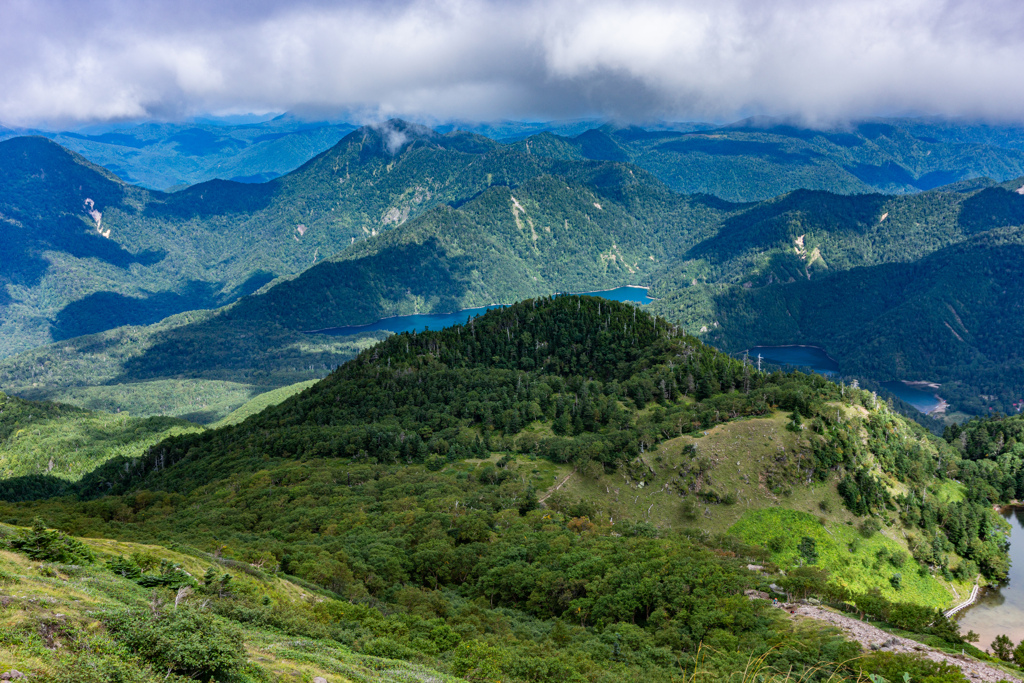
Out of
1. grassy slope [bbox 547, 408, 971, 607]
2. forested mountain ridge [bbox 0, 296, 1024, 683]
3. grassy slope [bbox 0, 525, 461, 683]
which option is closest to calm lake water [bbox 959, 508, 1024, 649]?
grassy slope [bbox 547, 408, 971, 607]

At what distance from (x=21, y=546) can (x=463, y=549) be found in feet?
217

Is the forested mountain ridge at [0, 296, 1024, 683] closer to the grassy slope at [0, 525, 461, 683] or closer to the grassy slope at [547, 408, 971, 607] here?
the grassy slope at [547, 408, 971, 607]

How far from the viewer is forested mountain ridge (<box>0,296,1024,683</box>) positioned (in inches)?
2916

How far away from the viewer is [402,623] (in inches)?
2928

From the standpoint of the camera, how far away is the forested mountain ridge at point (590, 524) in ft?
243

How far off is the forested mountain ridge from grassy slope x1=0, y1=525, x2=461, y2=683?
3.07 metres

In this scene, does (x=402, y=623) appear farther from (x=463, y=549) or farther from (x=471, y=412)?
(x=471, y=412)

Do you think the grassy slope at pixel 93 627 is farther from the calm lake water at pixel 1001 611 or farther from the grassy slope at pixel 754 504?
the calm lake water at pixel 1001 611

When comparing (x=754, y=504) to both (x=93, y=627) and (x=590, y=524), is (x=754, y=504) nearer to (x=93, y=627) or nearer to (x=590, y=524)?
(x=590, y=524)

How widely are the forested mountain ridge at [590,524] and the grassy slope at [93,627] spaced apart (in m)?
3.07

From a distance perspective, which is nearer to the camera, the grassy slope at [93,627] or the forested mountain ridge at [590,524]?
the grassy slope at [93,627]

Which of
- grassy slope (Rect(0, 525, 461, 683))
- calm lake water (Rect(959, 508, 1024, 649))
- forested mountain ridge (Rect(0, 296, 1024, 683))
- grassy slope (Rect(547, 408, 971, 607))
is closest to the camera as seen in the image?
grassy slope (Rect(0, 525, 461, 683))

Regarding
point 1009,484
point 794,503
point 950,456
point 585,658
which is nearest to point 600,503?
point 794,503

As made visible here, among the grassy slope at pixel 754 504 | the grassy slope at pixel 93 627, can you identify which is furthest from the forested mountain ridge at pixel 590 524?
the grassy slope at pixel 93 627
